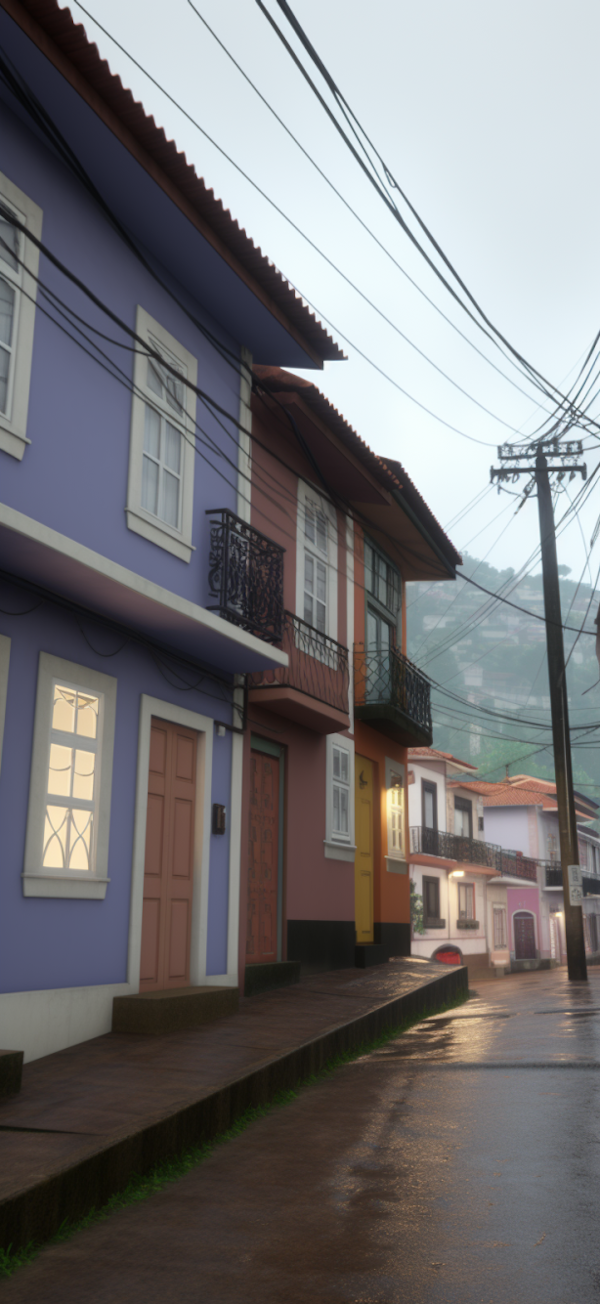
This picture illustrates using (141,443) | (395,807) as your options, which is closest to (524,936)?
(395,807)

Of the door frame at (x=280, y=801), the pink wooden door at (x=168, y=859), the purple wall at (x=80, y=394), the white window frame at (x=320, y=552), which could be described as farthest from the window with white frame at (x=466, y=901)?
the purple wall at (x=80, y=394)

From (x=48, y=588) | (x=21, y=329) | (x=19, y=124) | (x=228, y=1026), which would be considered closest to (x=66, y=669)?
(x=48, y=588)

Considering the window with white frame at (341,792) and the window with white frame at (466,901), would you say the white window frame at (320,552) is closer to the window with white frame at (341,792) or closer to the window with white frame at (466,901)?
the window with white frame at (341,792)

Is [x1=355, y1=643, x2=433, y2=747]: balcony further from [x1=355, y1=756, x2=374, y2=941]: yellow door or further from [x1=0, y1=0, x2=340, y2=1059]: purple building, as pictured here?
[x1=0, y1=0, x2=340, y2=1059]: purple building

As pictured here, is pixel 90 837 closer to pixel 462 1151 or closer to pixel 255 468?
pixel 462 1151

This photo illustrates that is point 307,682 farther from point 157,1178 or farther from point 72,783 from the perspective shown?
point 157,1178

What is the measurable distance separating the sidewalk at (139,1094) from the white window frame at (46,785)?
3.82ft

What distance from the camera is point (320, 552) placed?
14883 millimetres

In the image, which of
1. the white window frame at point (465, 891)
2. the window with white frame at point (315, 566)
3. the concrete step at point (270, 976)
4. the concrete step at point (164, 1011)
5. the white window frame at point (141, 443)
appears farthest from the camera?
the white window frame at point (465, 891)

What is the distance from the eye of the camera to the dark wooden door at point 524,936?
47.8 metres

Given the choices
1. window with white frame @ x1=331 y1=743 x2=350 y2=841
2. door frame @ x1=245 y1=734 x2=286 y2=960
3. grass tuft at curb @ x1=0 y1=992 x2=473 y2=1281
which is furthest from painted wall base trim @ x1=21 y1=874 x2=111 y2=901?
window with white frame @ x1=331 y1=743 x2=350 y2=841

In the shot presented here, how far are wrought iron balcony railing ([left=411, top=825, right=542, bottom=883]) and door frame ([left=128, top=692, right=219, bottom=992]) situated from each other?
79.4 feet

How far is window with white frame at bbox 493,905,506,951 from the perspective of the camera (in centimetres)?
4281

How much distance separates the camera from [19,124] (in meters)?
7.93
